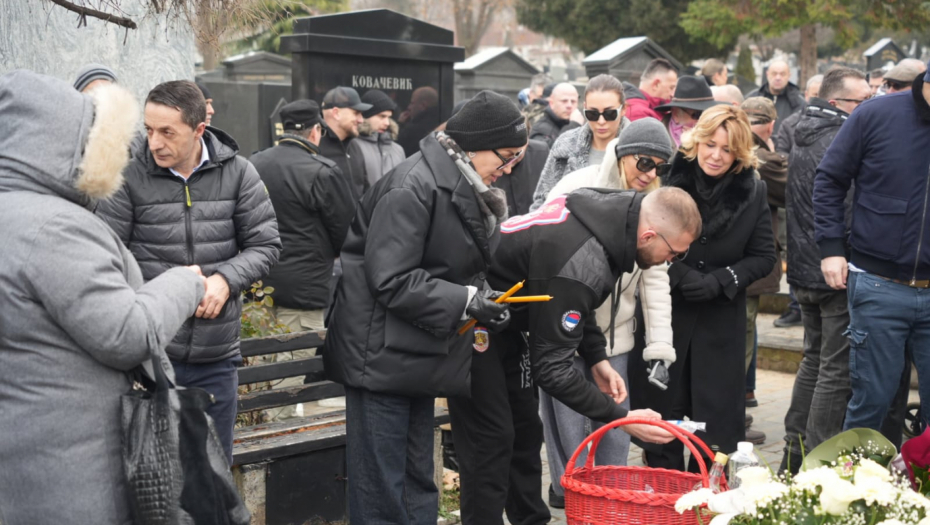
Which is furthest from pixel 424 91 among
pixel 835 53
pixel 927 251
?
pixel 835 53

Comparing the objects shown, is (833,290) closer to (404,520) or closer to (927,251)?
(927,251)

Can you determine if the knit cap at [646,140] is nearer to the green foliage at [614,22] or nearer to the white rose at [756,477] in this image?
the white rose at [756,477]

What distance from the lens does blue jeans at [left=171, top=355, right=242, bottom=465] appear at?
12.5 ft

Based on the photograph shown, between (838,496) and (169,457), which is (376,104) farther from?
(838,496)

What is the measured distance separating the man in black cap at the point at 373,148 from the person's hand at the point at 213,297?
13.9 feet

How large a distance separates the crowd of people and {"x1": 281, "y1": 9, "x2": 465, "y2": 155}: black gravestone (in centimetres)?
438

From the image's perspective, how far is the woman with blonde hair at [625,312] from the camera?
15.1 ft

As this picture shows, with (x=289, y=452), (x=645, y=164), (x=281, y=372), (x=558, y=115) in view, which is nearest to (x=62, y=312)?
(x=289, y=452)

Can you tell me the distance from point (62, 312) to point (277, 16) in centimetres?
163

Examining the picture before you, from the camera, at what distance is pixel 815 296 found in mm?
5406

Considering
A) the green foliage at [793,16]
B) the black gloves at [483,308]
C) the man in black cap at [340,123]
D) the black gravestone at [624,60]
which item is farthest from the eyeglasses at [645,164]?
the green foliage at [793,16]

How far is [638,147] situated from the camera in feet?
15.4

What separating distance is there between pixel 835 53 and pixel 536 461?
41.5 meters

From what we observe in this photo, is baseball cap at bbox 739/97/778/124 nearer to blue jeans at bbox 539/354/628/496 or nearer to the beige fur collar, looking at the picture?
blue jeans at bbox 539/354/628/496
